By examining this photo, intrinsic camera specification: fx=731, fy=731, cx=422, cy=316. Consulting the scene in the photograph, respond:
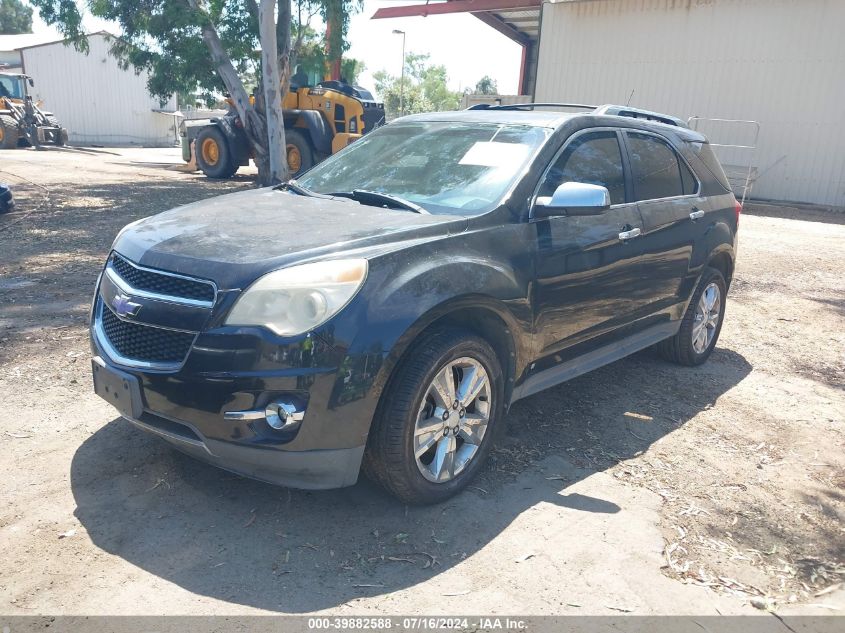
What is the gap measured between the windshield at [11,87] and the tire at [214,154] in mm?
15071

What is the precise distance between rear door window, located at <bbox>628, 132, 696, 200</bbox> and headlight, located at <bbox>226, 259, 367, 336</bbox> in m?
2.45

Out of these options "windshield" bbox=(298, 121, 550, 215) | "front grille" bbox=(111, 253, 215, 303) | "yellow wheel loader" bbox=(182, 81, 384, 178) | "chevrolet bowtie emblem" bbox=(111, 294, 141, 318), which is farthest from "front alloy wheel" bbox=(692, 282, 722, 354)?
"yellow wheel loader" bbox=(182, 81, 384, 178)

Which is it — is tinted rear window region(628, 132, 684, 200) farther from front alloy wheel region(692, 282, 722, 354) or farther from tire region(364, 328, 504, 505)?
tire region(364, 328, 504, 505)

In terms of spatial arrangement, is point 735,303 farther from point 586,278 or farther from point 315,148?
point 315,148

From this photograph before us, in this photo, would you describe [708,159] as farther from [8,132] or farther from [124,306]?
[8,132]

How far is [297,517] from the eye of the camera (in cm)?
326

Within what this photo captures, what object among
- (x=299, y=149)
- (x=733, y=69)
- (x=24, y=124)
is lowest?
(x=24, y=124)

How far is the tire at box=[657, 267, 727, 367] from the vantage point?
17.6 ft

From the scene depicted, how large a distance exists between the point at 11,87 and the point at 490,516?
1273 inches

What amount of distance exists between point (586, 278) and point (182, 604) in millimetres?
2602

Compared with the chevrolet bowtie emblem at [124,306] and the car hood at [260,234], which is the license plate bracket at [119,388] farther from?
the car hood at [260,234]

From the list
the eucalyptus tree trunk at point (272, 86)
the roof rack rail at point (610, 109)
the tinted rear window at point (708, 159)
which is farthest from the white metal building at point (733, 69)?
the roof rack rail at point (610, 109)

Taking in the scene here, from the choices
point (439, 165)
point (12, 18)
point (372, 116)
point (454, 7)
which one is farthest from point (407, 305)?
point (12, 18)

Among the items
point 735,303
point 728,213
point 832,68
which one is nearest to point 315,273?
point 728,213
